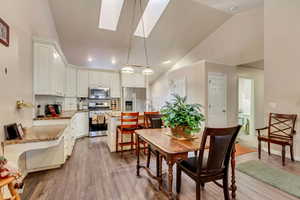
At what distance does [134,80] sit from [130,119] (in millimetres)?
2790

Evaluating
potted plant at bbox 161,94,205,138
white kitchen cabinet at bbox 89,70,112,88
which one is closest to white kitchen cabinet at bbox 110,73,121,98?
white kitchen cabinet at bbox 89,70,112,88

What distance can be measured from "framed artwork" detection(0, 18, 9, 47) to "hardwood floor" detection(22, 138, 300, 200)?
203 centimetres

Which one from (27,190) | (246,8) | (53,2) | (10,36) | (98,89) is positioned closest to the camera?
(10,36)

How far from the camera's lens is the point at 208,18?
410 cm

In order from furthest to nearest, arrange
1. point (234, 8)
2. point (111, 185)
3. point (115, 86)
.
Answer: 1. point (115, 86)
2. point (234, 8)
3. point (111, 185)

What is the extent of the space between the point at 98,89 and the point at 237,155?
4769mm

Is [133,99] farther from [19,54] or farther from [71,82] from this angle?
[19,54]

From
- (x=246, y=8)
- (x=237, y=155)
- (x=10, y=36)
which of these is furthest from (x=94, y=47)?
(x=237, y=155)

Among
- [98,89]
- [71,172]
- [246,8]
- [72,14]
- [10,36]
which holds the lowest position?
[71,172]

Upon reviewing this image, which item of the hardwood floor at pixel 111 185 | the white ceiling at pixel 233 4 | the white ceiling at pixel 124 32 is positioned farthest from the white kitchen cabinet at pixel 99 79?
the white ceiling at pixel 233 4

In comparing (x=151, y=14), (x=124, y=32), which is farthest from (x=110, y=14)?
(x=151, y=14)

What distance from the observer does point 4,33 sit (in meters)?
1.71

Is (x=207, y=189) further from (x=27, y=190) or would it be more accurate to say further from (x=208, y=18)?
(x=208, y=18)

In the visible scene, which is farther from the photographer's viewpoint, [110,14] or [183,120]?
[110,14]
